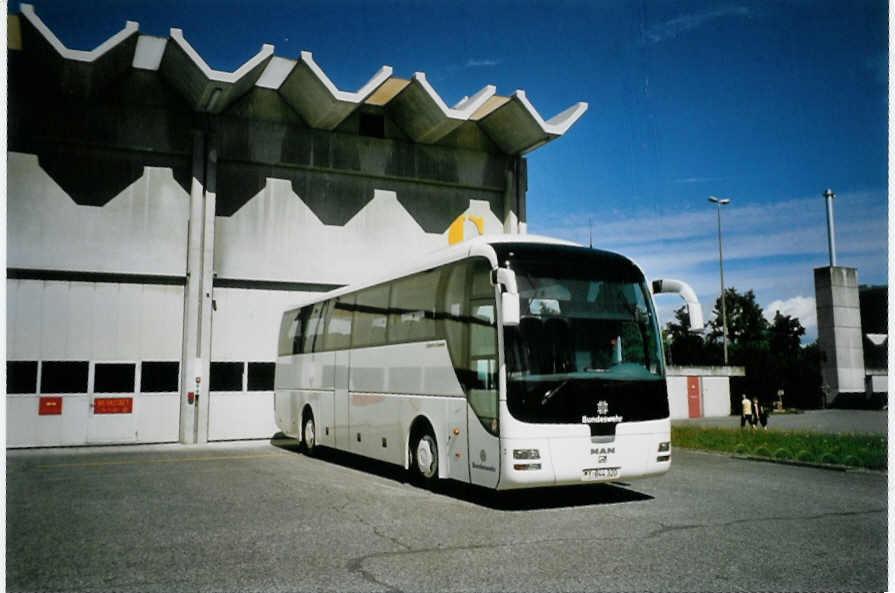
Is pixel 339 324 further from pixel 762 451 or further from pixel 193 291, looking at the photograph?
pixel 762 451

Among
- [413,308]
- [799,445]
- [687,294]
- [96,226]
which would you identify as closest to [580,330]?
[687,294]

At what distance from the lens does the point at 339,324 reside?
1351 centimetres

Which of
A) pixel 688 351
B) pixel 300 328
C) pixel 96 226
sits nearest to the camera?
pixel 300 328

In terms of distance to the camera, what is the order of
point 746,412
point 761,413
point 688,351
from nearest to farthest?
point 761,413
point 746,412
point 688,351

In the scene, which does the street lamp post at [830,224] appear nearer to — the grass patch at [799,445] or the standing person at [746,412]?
the grass patch at [799,445]

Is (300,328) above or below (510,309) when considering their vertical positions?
above

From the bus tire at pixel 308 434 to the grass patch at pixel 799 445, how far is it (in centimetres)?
792

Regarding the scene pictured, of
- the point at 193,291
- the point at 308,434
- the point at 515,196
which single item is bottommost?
the point at 308,434

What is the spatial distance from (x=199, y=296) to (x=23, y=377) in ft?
13.8

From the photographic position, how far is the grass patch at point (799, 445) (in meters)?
12.4

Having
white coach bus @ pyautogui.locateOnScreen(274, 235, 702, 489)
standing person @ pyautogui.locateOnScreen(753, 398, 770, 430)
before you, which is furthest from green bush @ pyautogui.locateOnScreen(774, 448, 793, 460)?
standing person @ pyautogui.locateOnScreen(753, 398, 770, 430)

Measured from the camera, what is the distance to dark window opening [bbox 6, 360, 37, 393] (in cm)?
1611

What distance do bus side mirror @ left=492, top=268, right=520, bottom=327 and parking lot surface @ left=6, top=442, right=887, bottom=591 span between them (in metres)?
2.18

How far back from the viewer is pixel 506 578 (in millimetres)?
5453
